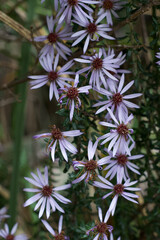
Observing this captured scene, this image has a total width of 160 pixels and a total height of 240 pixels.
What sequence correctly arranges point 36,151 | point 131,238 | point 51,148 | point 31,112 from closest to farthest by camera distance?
point 51,148, point 131,238, point 36,151, point 31,112

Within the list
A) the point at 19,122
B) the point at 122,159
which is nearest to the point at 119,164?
the point at 122,159

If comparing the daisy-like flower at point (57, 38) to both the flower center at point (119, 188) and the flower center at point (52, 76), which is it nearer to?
the flower center at point (52, 76)

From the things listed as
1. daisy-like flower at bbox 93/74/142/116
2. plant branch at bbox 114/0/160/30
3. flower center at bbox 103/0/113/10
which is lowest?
daisy-like flower at bbox 93/74/142/116

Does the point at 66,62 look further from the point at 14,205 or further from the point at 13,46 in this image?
the point at 13,46

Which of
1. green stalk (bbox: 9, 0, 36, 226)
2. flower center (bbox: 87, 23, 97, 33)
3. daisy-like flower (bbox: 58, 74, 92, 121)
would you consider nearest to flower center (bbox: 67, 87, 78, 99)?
daisy-like flower (bbox: 58, 74, 92, 121)

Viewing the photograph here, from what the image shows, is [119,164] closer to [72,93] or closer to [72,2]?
[72,93]

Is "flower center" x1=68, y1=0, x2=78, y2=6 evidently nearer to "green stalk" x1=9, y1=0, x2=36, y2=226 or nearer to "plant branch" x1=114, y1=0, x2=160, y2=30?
"plant branch" x1=114, y1=0, x2=160, y2=30

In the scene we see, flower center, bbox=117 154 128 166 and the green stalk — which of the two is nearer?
flower center, bbox=117 154 128 166

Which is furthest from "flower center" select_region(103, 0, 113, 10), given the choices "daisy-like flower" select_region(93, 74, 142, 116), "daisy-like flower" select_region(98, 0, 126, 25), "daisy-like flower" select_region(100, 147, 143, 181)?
"daisy-like flower" select_region(100, 147, 143, 181)

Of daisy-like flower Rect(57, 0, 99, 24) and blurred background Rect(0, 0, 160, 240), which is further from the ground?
daisy-like flower Rect(57, 0, 99, 24)

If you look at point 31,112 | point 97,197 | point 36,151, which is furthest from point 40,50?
point 31,112

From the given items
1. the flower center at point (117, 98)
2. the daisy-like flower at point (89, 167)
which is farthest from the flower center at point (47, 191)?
the flower center at point (117, 98)
